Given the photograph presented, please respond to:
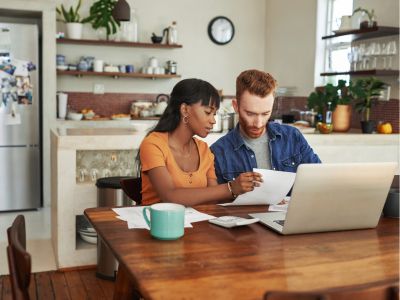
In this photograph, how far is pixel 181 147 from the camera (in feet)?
7.16

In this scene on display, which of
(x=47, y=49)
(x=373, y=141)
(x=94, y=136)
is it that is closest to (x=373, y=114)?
(x=373, y=141)

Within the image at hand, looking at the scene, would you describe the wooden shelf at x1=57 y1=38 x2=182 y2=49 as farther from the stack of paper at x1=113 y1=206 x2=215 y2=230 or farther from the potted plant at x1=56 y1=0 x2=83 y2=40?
the stack of paper at x1=113 y1=206 x2=215 y2=230

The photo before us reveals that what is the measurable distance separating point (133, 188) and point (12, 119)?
325 cm

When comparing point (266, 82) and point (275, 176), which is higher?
point (266, 82)

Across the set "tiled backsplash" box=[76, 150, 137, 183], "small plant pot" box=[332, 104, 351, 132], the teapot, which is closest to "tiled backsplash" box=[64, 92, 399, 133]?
the teapot

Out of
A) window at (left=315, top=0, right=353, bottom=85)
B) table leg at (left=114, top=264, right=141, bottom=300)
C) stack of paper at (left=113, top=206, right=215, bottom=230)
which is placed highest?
window at (left=315, top=0, right=353, bottom=85)

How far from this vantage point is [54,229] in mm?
3615

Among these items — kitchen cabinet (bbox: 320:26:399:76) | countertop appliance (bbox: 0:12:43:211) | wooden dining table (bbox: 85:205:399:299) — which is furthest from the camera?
countertop appliance (bbox: 0:12:43:211)

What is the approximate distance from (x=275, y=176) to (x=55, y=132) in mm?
2218

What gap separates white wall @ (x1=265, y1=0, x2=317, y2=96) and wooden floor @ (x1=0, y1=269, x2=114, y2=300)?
3.66 metres

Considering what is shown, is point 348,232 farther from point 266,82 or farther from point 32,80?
point 32,80

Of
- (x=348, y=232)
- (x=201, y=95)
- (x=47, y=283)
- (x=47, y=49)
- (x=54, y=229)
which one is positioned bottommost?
(x=47, y=283)

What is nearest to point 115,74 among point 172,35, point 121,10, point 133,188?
point 172,35

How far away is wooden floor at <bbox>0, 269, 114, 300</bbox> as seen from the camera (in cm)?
301
